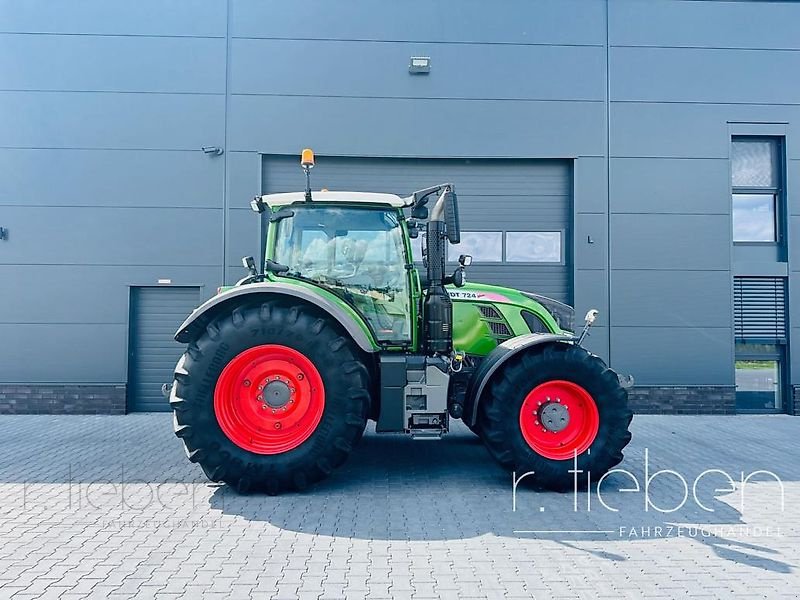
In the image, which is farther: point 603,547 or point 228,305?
point 228,305

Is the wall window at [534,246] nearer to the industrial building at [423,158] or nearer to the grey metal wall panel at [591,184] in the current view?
the industrial building at [423,158]

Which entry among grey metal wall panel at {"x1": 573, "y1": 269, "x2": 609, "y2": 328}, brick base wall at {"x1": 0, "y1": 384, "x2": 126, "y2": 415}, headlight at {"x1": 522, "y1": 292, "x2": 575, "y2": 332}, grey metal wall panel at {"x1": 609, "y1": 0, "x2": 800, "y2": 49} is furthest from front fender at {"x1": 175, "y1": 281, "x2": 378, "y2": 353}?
grey metal wall panel at {"x1": 609, "y1": 0, "x2": 800, "y2": 49}

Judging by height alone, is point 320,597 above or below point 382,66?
below

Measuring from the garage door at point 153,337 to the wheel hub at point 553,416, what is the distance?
248 inches

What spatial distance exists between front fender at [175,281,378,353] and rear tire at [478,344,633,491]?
136cm

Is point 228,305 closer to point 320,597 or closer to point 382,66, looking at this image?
point 320,597

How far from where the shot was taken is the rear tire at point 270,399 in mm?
4812

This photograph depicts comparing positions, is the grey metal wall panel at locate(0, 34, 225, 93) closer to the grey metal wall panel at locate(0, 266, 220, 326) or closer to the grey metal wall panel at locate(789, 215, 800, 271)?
the grey metal wall panel at locate(0, 266, 220, 326)

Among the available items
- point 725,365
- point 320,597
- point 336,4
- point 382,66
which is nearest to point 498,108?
point 382,66

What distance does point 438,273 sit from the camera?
5375mm

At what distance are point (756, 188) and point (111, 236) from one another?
1143 cm

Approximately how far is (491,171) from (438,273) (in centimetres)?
465

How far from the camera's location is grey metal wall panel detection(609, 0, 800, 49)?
30.8 ft

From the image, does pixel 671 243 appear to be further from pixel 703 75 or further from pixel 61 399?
pixel 61 399
